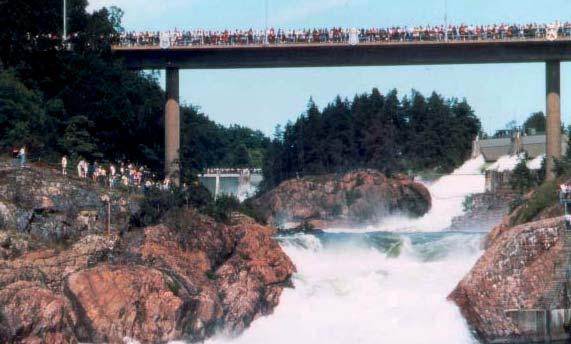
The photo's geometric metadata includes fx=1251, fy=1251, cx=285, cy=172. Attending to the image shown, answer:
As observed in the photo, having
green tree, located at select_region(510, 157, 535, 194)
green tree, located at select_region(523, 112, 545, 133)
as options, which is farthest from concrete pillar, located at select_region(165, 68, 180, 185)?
green tree, located at select_region(523, 112, 545, 133)

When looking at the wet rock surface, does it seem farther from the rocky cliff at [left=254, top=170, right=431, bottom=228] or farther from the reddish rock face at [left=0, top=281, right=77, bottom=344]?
the reddish rock face at [left=0, top=281, right=77, bottom=344]

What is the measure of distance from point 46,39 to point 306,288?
29.1 metres

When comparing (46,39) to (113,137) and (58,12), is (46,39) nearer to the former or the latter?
(58,12)

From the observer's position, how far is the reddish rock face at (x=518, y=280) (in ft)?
156

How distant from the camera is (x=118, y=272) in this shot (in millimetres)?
45750

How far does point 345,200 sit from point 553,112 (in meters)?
21.9

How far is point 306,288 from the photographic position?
5378 centimetres

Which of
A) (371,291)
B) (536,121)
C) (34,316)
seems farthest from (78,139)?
(536,121)

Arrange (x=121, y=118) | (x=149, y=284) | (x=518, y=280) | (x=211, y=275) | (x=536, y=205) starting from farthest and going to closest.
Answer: (x=121, y=118) < (x=536, y=205) < (x=211, y=275) < (x=518, y=280) < (x=149, y=284)

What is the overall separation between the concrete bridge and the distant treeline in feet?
113

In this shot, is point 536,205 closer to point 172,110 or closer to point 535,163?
point 172,110

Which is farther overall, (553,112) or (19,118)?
(553,112)

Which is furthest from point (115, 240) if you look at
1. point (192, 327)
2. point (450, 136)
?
point (450, 136)

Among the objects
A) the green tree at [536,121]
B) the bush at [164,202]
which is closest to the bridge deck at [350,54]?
the bush at [164,202]
